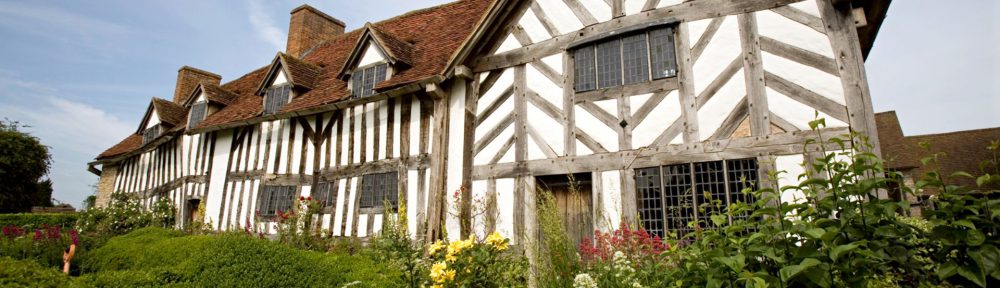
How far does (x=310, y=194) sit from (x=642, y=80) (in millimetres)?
7696

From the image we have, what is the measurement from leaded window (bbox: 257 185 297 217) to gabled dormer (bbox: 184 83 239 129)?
468cm

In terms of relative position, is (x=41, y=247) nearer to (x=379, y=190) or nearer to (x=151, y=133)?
(x=379, y=190)

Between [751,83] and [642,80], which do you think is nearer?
[751,83]

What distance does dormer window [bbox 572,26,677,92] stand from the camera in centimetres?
695

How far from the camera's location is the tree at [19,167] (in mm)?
25000

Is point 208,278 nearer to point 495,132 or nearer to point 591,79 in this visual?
point 495,132

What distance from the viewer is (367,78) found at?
10.5 m

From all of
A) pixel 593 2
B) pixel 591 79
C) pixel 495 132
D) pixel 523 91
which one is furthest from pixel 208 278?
pixel 593 2

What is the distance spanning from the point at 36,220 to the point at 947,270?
1073 inches

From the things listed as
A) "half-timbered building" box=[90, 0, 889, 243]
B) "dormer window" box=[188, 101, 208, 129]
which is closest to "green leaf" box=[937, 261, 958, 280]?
"half-timbered building" box=[90, 0, 889, 243]

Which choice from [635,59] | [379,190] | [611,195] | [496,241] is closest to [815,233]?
[496,241]

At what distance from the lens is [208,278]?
5590mm

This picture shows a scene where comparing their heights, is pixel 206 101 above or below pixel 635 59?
above

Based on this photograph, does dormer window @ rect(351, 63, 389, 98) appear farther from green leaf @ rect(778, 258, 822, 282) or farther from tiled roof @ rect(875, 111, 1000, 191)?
tiled roof @ rect(875, 111, 1000, 191)
